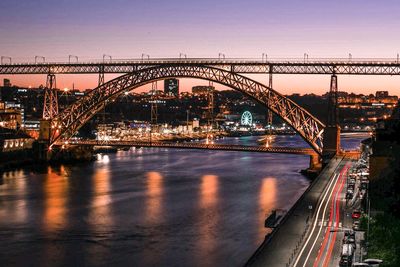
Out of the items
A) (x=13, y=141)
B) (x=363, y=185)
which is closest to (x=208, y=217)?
(x=363, y=185)

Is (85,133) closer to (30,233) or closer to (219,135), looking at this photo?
(219,135)

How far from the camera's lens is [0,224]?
2355cm

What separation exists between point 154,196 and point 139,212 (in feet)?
14.0

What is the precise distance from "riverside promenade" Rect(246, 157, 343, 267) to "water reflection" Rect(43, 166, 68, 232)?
8.81 m

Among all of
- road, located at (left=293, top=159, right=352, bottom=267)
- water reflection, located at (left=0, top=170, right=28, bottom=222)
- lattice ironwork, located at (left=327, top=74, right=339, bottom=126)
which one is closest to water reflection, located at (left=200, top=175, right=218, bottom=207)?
road, located at (left=293, top=159, right=352, bottom=267)

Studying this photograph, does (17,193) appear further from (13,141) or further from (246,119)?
(246,119)

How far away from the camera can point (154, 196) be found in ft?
99.9

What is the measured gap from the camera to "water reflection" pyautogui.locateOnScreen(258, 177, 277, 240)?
25.0 metres

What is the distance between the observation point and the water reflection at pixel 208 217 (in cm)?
1994

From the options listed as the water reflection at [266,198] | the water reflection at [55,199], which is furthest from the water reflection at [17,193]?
the water reflection at [266,198]

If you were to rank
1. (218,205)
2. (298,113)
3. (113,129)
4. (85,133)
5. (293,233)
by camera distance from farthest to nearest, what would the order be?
1. (113,129)
2. (85,133)
3. (298,113)
4. (218,205)
5. (293,233)

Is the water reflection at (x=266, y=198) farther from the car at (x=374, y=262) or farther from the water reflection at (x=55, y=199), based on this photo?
the water reflection at (x=55, y=199)

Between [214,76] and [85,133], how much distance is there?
117ft

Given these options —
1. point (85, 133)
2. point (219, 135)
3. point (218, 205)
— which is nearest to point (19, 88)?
point (219, 135)
